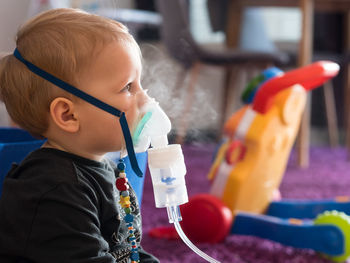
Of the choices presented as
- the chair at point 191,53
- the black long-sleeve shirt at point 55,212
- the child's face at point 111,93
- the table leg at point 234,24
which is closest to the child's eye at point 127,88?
the child's face at point 111,93

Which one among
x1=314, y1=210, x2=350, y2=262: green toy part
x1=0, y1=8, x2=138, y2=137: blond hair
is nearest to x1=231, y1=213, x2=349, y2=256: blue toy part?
x1=314, y1=210, x2=350, y2=262: green toy part

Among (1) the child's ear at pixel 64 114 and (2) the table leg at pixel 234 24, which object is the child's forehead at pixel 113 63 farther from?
(2) the table leg at pixel 234 24

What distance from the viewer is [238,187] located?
4.01 ft

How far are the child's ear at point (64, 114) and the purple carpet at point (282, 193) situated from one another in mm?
247

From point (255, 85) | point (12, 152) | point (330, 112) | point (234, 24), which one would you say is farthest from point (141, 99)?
point (330, 112)

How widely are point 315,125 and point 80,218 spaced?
2.90 metres

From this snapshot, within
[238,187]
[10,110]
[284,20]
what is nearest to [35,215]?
[10,110]

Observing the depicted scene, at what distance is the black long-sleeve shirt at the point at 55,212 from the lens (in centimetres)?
58

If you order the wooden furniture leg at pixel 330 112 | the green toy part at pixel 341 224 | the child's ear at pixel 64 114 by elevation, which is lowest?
→ the wooden furniture leg at pixel 330 112

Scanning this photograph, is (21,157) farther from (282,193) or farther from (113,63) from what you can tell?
(282,193)

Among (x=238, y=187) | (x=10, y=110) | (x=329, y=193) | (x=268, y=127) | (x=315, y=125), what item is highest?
(x=10, y=110)

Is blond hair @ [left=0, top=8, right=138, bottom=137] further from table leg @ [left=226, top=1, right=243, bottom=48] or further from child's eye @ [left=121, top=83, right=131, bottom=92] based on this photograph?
table leg @ [left=226, top=1, right=243, bottom=48]

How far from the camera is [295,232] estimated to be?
3.58 ft

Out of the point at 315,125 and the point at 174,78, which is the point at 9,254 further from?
the point at 315,125
